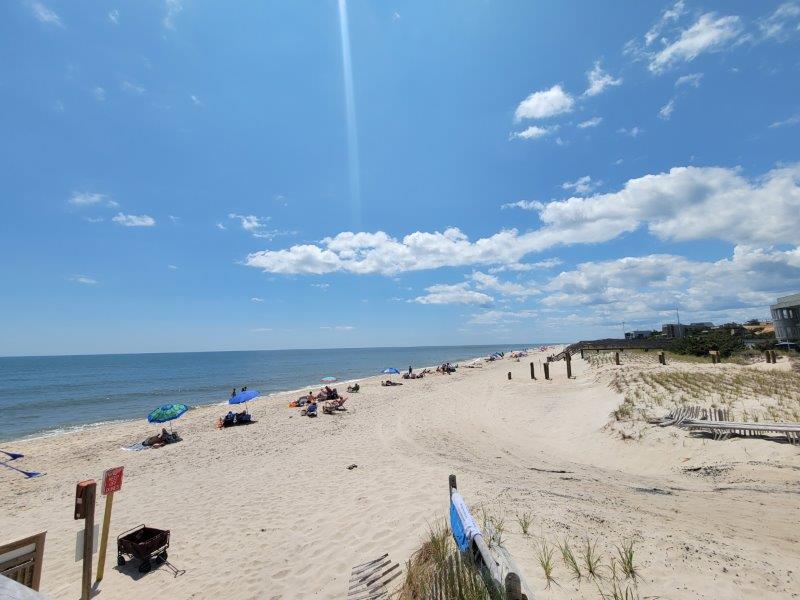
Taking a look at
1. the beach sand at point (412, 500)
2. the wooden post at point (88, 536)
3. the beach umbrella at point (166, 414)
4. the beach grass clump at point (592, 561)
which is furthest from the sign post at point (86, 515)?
the beach umbrella at point (166, 414)

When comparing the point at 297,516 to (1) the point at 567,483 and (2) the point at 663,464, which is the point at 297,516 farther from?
(2) the point at 663,464

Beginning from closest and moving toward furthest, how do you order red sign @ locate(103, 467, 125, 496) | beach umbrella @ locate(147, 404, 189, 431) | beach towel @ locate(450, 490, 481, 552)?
beach towel @ locate(450, 490, 481, 552), red sign @ locate(103, 467, 125, 496), beach umbrella @ locate(147, 404, 189, 431)

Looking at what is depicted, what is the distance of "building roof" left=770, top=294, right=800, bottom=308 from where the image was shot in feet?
146

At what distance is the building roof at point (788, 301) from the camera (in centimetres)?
4451

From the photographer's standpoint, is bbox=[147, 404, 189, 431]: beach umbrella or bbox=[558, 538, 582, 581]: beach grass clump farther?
bbox=[147, 404, 189, 431]: beach umbrella

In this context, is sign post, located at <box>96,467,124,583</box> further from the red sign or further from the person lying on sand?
the person lying on sand

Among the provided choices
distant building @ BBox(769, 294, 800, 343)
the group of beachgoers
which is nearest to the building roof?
distant building @ BBox(769, 294, 800, 343)

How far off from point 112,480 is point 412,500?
560 cm

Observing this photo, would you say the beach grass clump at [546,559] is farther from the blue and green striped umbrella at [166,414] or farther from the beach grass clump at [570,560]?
the blue and green striped umbrella at [166,414]

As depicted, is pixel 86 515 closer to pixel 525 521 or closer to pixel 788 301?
pixel 525 521

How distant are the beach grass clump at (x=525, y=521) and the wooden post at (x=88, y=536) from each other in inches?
250

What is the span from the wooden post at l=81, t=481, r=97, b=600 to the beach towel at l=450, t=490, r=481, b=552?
5.23 meters

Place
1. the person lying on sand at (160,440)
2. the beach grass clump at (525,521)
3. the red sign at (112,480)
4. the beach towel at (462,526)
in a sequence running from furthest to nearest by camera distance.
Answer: the person lying on sand at (160,440)
the red sign at (112,480)
the beach grass clump at (525,521)
the beach towel at (462,526)

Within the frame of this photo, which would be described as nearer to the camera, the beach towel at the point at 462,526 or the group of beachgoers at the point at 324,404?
the beach towel at the point at 462,526
